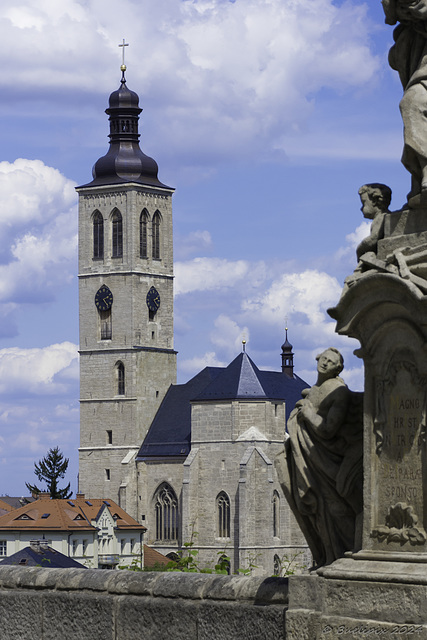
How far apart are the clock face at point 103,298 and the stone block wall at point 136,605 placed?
267 ft

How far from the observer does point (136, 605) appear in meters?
8.30

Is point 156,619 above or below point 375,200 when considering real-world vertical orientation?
below

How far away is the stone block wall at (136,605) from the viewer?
7.57 meters

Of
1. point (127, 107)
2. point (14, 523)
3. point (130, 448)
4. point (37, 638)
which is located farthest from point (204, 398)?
point (37, 638)

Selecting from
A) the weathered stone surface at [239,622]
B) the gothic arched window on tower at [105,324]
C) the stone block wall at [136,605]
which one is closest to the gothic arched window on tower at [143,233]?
the gothic arched window on tower at [105,324]

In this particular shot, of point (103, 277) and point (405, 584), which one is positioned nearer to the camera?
point (405, 584)

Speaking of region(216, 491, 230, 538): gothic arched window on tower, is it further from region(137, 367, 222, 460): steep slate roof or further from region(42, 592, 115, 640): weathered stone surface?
region(42, 592, 115, 640): weathered stone surface

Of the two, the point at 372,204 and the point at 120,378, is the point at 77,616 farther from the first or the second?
the point at 120,378

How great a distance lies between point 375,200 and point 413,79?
22.3 inches

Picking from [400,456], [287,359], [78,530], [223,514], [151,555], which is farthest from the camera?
[287,359]

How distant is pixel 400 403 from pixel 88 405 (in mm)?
83636

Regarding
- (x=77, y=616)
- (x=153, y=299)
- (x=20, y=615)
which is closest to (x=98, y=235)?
(x=153, y=299)

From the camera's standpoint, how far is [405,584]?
259 inches

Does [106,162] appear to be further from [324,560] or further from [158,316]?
[324,560]
